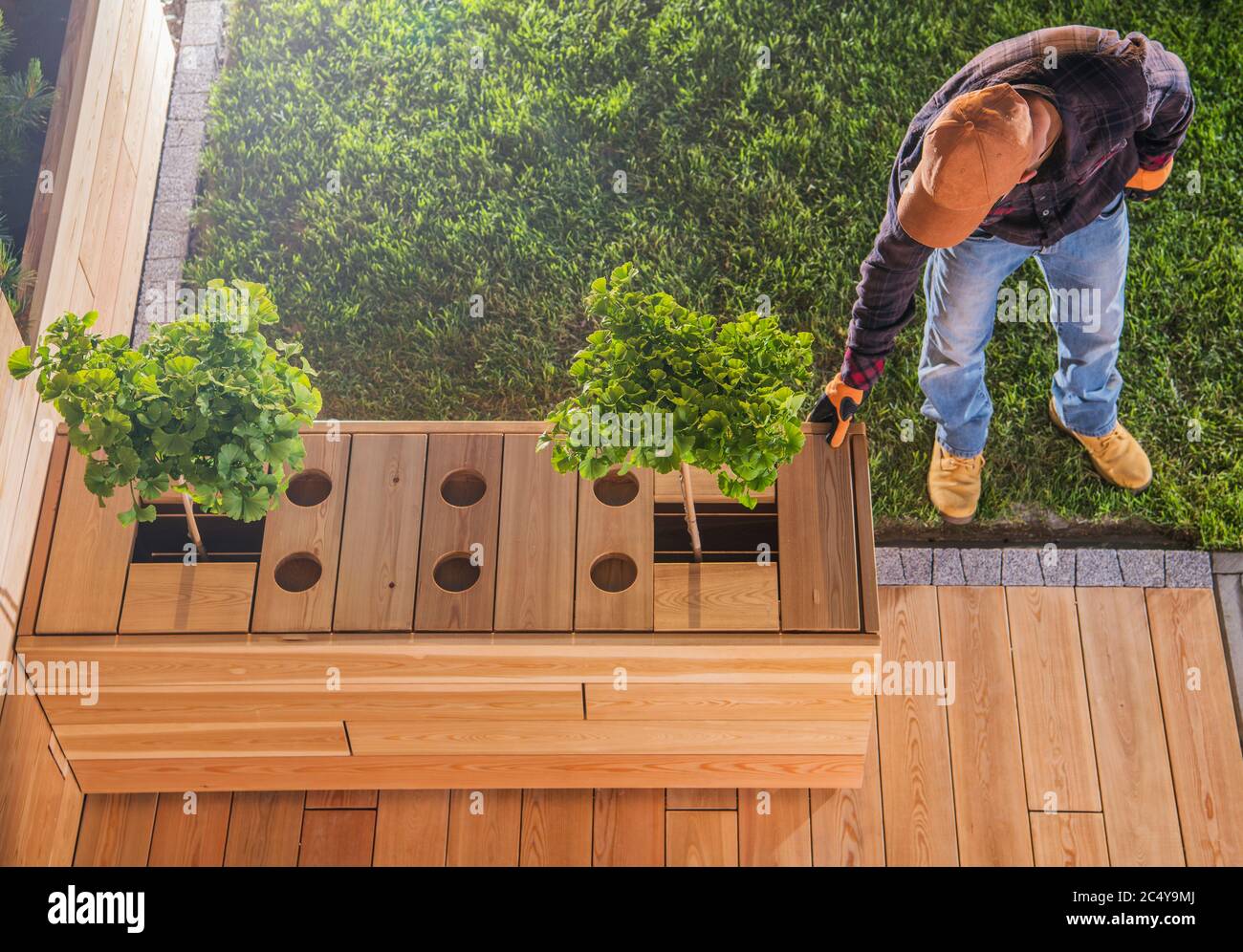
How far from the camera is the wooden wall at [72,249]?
2.72m

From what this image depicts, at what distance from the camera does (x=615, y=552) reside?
243cm

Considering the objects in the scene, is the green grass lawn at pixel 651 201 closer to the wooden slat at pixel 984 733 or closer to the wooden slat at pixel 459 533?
the wooden slat at pixel 984 733

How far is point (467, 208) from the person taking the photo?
3.68 meters

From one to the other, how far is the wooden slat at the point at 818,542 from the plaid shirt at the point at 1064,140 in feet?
0.85

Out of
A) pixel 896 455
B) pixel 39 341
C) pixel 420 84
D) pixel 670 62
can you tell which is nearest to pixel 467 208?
pixel 420 84

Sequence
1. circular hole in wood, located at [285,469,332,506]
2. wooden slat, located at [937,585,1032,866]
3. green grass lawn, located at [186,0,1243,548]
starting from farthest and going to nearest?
green grass lawn, located at [186,0,1243,548]
wooden slat, located at [937,585,1032,866]
circular hole in wood, located at [285,469,332,506]

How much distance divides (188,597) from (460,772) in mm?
810

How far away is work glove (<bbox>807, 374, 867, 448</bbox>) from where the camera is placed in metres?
2.42

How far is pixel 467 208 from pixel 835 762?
214 centimetres

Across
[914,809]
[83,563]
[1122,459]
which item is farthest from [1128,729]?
[83,563]

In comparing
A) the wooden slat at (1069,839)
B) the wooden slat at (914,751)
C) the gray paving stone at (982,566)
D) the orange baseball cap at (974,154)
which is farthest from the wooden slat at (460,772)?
the orange baseball cap at (974,154)

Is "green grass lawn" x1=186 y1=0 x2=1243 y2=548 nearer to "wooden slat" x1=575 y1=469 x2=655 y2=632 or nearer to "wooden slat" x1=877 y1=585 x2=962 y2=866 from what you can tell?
"wooden slat" x1=877 y1=585 x2=962 y2=866

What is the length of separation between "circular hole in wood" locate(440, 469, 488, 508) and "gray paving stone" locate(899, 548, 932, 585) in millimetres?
1277

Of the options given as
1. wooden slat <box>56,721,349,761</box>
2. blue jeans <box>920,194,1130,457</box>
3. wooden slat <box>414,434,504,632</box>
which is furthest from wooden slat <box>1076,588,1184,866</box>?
wooden slat <box>56,721,349,761</box>
